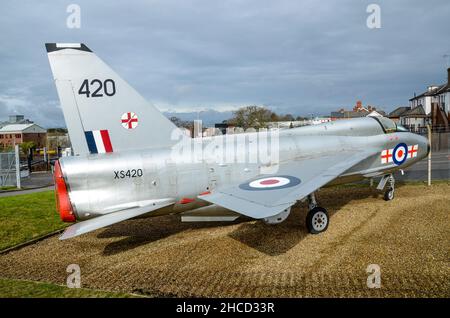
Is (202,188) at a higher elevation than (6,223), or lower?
higher

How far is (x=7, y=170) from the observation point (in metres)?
23.9

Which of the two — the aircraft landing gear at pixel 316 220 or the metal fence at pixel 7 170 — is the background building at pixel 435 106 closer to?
the aircraft landing gear at pixel 316 220

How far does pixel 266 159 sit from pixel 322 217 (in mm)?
2252

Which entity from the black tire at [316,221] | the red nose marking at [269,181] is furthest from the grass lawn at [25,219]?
the black tire at [316,221]

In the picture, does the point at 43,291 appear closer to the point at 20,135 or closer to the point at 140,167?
the point at 140,167

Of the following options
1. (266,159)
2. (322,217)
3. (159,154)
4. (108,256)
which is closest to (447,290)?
(322,217)

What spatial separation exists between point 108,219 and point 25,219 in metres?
5.64

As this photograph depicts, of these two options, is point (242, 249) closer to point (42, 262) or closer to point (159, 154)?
point (159, 154)

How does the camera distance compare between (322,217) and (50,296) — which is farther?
(322,217)

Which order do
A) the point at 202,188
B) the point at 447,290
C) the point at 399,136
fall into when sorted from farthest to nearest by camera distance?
the point at 399,136 < the point at 202,188 < the point at 447,290

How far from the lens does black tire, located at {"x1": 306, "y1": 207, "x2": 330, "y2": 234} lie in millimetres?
9617

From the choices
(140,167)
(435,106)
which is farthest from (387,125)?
(435,106)

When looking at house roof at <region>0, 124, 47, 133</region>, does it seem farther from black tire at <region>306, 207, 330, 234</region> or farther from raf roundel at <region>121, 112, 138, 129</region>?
black tire at <region>306, 207, 330, 234</region>

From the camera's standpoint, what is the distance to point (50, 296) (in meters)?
6.34
